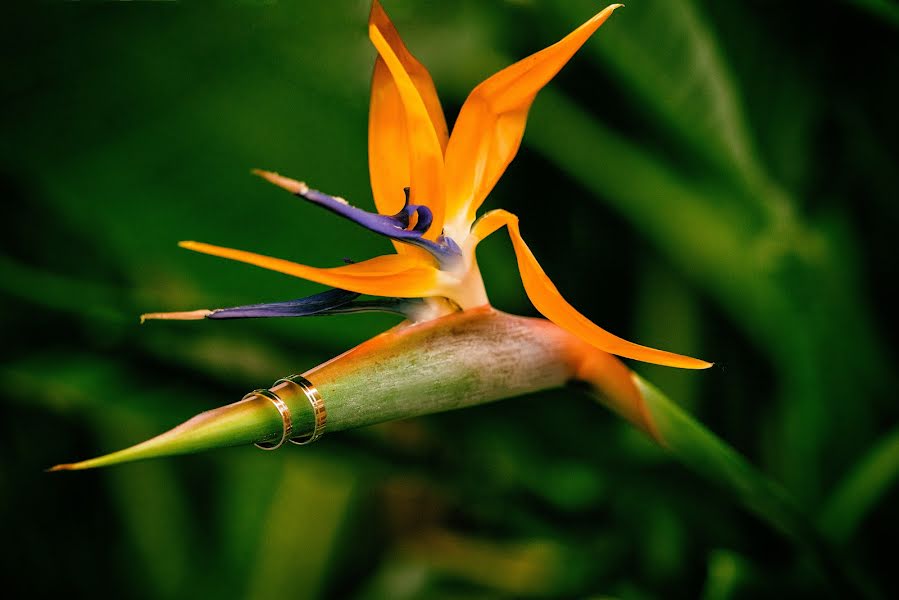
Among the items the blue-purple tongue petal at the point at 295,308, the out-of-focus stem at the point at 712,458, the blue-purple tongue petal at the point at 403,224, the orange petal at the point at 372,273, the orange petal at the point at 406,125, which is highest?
the orange petal at the point at 406,125

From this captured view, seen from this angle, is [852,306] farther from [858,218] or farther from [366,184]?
[366,184]

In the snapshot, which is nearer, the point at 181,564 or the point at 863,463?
the point at 863,463

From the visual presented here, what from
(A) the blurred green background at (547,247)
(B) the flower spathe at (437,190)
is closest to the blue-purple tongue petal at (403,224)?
(B) the flower spathe at (437,190)

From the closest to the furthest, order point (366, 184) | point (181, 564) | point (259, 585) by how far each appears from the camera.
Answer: point (366, 184) → point (259, 585) → point (181, 564)

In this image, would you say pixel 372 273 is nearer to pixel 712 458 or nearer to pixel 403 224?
pixel 403 224

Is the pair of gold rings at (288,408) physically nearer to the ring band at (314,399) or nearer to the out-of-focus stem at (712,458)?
the ring band at (314,399)

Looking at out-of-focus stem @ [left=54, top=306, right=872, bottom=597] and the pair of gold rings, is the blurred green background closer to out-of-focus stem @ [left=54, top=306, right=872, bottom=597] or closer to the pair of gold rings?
out-of-focus stem @ [left=54, top=306, right=872, bottom=597]

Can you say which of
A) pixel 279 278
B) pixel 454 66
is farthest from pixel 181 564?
pixel 454 66
